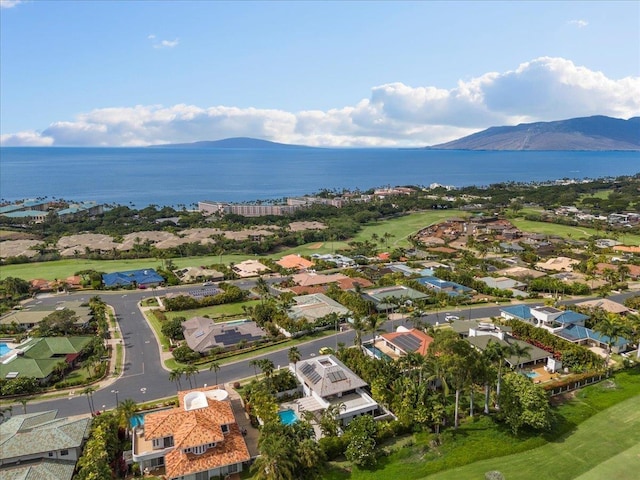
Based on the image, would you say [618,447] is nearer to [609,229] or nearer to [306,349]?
[306,349]

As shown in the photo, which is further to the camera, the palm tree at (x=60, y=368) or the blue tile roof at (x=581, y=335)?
the blue tile roof at (x=581, y=335)

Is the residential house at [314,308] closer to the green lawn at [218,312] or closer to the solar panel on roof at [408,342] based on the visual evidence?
the green lawn at [218,312]

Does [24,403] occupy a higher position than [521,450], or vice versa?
[24,403]

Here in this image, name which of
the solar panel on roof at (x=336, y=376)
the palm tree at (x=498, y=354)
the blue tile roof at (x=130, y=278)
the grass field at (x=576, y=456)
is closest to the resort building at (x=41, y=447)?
the solar panel on roof at (x=336, y=376)

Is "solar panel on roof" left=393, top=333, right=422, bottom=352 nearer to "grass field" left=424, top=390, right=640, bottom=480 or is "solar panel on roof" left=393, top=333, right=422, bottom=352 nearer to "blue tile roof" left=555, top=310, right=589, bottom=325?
"grass field" left=424, top=390, right=640, bottom=480

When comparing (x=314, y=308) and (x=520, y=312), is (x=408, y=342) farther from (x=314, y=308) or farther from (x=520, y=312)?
(x=520, y=312)

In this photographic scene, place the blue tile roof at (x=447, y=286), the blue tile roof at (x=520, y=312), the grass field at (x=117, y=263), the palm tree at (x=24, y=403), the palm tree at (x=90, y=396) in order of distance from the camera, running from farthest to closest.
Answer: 1. the grass field at (x=117, y=263)
2. the blue tile roof at (x=447, y=286)
3. the blue tile roof at (x=520, y=312)
4. the palm tree at (x=90, y=396)
5. the palm tree at (x=24, y=403)

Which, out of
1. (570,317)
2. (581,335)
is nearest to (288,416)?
(581,335)

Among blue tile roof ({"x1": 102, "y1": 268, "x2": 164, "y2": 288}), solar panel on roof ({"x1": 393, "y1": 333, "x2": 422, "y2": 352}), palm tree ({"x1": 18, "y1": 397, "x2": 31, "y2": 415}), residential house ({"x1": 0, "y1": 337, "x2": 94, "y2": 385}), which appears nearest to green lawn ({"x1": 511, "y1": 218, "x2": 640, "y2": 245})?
solar panel on roof ({"x1": 393, "y1": 333, "x2": 422, "y2": 352})
